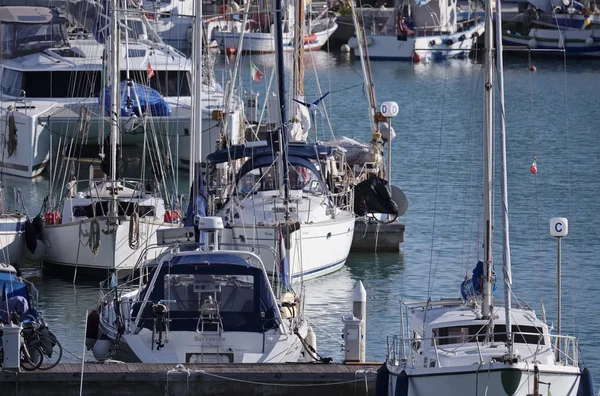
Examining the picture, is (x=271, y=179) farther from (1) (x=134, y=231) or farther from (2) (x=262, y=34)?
(2) (x=262, y=34)

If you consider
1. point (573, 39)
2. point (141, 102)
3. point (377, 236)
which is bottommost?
point (573, 39)

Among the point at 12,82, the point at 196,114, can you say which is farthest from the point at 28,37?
the point at 196,114

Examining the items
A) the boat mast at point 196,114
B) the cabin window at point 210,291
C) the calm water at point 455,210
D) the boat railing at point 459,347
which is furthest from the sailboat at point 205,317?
the boat mast at point 196,114

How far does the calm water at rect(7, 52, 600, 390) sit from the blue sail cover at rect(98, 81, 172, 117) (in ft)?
7.85

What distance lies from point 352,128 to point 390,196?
2197cm

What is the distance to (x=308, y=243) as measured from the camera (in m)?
31.4

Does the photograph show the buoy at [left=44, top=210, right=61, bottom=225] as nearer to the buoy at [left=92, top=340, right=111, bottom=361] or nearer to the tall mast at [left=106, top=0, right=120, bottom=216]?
the tall mast at [left=106, top=0, right=120, bottom=216]

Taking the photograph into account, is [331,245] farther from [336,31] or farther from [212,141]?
[336,31]

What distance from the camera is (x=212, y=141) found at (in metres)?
43.6

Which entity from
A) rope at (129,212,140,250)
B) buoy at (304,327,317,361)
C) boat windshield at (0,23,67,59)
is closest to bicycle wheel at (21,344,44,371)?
buoy at (304,327,317,361)

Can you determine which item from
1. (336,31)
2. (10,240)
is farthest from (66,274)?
(336,31)

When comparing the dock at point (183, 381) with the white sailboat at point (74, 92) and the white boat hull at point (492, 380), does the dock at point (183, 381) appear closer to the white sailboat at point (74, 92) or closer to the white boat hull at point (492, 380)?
the white boat hull at point (492, 380)

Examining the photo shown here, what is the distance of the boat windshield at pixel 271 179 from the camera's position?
1257 inches

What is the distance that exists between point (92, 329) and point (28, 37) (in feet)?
82.9
